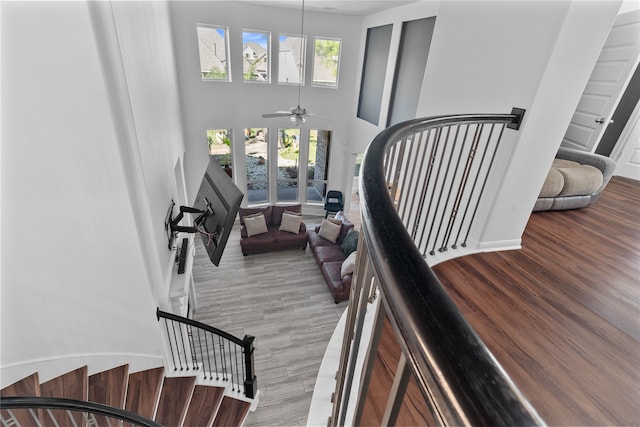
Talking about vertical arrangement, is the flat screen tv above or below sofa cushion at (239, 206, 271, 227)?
above

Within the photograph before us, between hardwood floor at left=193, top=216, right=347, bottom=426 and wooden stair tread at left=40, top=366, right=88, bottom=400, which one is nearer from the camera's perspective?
wooden stair tread at left=40, top=366, right=88, bottom=400

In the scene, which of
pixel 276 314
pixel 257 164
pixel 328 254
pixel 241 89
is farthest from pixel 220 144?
pixel 276 314

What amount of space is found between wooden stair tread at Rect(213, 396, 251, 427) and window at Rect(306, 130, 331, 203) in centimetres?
619

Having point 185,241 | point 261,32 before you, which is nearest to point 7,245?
point 185,241

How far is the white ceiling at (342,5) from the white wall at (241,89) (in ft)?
0.97

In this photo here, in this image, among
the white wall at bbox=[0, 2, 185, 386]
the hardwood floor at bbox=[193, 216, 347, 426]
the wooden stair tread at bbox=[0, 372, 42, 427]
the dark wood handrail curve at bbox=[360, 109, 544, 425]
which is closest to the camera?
the dark wood handrail curve at bbox=[360, 109, 544, 425]

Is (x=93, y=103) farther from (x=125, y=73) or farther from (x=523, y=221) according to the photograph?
(x=523, y=221)

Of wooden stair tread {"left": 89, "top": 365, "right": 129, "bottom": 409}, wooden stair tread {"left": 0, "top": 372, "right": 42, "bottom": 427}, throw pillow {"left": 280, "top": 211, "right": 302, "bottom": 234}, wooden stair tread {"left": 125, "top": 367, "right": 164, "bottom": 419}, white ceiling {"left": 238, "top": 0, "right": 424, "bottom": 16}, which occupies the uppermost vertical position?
white ceiling {"left": 238, "top": 0, "right": 424, "bottom": 16}

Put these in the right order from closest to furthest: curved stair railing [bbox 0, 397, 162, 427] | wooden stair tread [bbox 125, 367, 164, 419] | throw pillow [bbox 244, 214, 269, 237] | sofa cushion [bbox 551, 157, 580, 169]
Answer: curved stair railing [bbox 0, 397, 162, 427] < wooden stair tread [bbox 125, 367, 164, 419] < sofa cushion [bbox 551, 157, 580, 169] < throw pillow [bbox 244, 214, 269, 237]

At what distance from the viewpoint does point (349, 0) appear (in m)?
5.81

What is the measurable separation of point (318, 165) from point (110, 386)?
23.6ft

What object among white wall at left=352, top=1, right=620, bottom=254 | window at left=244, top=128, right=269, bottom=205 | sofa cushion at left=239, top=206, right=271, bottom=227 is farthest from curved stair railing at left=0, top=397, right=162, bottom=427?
window at left=244, top=128, right=269, bottom=205

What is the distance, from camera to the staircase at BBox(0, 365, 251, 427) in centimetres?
252

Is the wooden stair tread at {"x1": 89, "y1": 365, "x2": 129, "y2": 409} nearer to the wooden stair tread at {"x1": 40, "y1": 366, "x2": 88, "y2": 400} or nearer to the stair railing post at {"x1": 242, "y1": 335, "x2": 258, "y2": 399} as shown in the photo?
the wooden stair tread at {"x1": 40, "y1": 366, "x2": 88, "y2": 400}
